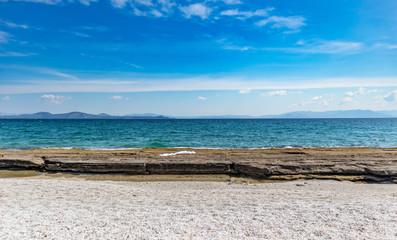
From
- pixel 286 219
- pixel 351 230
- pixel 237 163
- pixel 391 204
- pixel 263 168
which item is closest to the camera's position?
pixel 351 230

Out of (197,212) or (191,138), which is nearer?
(197,212)

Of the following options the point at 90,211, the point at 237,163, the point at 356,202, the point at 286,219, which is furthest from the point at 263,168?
the point at 90,211

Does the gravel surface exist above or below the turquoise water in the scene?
above

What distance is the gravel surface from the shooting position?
16.6 ft

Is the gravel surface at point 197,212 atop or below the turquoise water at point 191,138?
atop

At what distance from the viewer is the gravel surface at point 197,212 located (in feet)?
16.6

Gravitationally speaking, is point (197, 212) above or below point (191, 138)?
above

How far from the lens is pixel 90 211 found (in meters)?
6.46

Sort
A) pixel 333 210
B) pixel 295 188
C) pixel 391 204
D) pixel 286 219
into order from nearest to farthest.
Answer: pixel 286 219, pixel 333 210, pixel 391 204, pixel 295 188

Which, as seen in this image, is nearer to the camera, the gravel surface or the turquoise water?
the gravel surface

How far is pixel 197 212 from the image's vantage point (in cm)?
627

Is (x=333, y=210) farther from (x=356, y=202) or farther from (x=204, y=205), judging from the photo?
(x=204, y=205)

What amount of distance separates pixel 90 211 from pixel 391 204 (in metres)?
7.85

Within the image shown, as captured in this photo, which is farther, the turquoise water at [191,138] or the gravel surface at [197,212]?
the turquoise water at [191,138]
